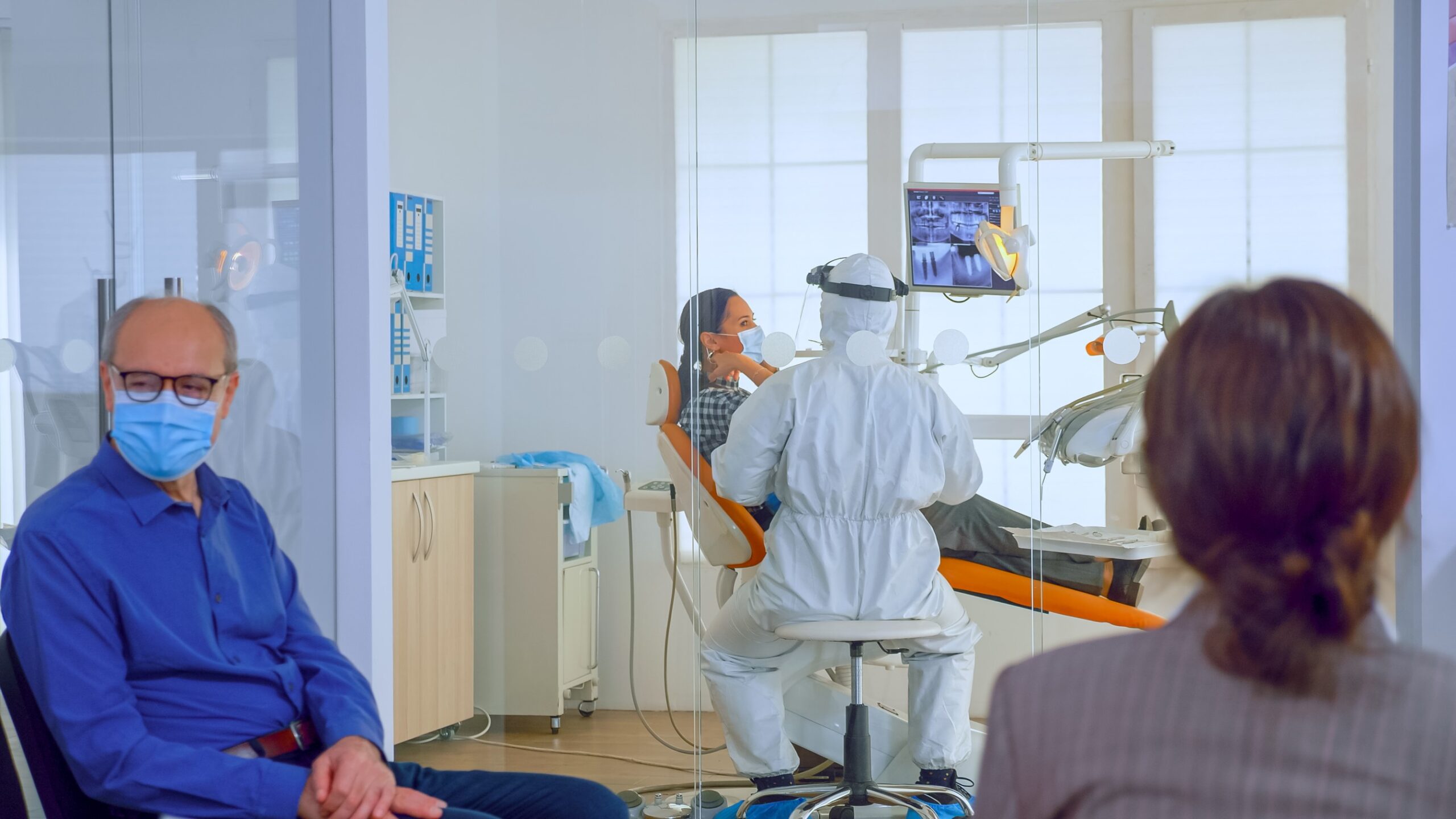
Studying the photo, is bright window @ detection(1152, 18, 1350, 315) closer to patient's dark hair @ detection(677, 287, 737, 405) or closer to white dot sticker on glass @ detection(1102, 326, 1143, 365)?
white dot sticker on glass @ detection(1102, 326, 1143, 365)

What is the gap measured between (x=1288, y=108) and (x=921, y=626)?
5.41ft

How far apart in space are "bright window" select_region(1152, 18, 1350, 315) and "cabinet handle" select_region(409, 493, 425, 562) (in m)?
2.08

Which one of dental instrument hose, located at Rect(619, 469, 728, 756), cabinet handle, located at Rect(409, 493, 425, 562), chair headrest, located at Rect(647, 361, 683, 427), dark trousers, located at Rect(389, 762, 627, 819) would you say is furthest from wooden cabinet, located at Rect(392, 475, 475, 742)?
dark trousers, located at Rect(389, 762, 627, 819)

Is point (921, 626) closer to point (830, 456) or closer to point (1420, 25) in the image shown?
point (830, 456)

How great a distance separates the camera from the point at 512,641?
324 cm

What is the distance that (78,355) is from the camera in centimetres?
206

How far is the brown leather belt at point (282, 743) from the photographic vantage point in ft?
5.41

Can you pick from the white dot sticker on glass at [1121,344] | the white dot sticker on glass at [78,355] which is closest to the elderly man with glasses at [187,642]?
A: the white dot sticker on glass at [78,355]

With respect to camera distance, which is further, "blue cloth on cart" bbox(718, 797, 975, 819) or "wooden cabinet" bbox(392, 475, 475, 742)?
"wooden cabinet" bbox(392, 475, 475, 742)

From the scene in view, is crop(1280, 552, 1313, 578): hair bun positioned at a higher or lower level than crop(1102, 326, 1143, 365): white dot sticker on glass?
lower

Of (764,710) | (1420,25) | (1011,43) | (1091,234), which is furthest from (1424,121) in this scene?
(764,710)

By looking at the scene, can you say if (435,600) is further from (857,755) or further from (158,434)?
(158,434)

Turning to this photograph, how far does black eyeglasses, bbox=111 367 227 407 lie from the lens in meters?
1.62

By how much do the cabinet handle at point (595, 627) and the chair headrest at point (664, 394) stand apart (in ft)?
1.42
